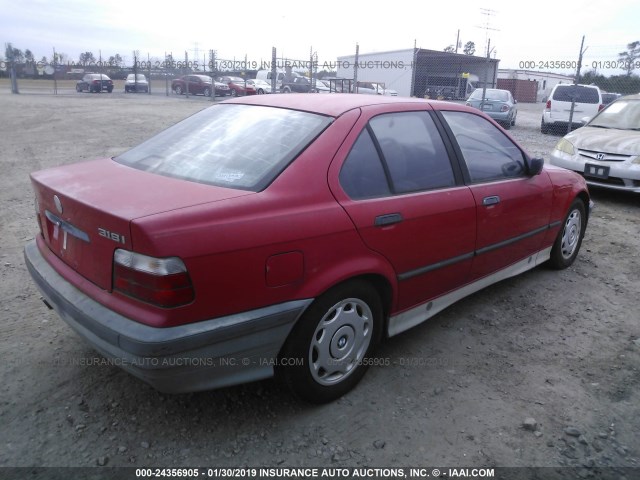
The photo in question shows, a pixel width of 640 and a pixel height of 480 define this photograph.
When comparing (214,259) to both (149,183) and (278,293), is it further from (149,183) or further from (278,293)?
(149,183)

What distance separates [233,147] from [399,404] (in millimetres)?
1642

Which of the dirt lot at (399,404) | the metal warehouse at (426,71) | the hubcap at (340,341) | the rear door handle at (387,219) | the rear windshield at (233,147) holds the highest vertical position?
the metal warehouse at (426,71)

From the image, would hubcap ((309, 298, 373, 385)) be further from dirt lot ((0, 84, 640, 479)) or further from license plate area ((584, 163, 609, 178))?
license plate area ((584, 163, 609, 178))

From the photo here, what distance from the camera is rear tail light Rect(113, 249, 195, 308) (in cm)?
201

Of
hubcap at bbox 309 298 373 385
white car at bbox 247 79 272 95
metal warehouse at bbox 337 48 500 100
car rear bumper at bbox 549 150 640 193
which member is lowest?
hubcap at bbox 309 298 373 385

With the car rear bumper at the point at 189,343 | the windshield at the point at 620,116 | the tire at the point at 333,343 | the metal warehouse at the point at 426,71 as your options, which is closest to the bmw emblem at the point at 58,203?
the car rear bumper at the point at 189,343

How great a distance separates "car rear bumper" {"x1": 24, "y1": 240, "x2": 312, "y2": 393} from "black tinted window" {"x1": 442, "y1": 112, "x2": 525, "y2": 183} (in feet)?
5.57

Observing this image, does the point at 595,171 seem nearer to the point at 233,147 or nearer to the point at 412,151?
the point at 412,151

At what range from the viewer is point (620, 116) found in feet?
26.6

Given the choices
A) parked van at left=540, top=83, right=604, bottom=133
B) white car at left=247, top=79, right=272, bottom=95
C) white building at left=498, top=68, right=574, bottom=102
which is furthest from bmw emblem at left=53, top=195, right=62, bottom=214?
white building at left=498, top=68, right=574, bottom=102

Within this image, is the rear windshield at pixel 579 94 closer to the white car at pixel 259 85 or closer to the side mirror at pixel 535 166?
the side mirror at pixel 535 166

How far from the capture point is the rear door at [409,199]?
263 cm

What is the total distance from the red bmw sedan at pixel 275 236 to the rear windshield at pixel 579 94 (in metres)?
14.0

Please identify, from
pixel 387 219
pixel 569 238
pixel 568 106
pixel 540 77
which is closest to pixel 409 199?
pixel 387 219
